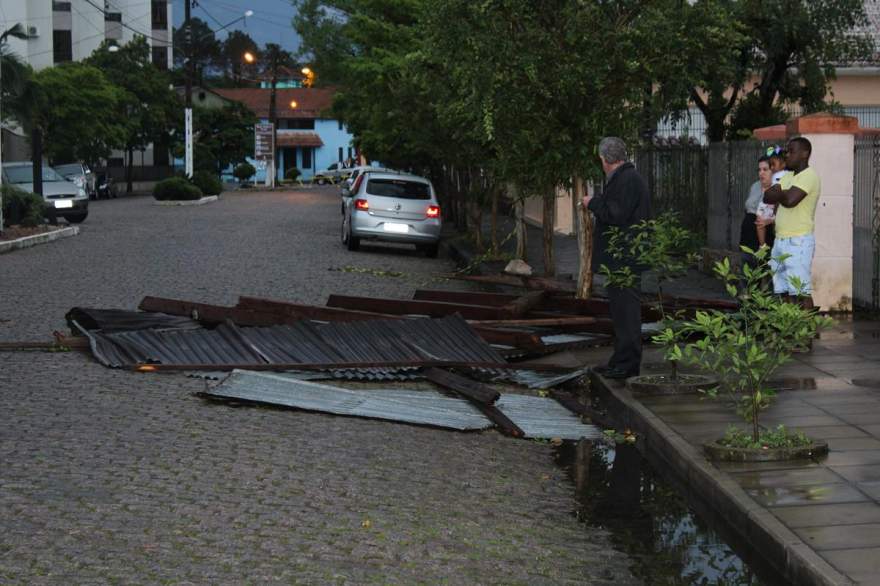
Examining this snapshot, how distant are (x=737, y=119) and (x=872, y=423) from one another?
18.0 meters

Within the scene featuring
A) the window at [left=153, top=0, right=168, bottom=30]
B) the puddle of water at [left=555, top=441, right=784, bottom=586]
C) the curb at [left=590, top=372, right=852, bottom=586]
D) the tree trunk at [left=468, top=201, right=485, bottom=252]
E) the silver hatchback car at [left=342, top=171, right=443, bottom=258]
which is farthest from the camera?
the window at [left=153, top=0, right=168, bottom=30]

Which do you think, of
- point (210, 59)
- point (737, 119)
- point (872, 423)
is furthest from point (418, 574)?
point (210, 59)

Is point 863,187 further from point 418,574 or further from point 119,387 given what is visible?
point 418,574

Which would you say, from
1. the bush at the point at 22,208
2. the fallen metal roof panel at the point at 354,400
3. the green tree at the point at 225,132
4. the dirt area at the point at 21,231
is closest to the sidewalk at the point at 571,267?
the fallen metal roof panel at the point at 354,400

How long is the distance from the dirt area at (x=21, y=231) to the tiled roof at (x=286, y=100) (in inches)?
3717

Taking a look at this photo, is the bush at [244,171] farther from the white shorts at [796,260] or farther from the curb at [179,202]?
the white shorts at [796,260]

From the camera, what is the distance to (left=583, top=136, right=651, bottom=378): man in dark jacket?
11125mm

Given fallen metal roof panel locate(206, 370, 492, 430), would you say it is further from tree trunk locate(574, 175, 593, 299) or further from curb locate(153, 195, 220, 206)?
curb locate(153, 195, 220, 206)

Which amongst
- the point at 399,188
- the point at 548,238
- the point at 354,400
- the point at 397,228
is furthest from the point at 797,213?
the point at 399,188

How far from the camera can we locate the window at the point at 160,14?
10775cm

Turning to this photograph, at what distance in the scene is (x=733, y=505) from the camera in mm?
6961

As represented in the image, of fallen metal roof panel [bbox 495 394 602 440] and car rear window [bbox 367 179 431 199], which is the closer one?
fallen metal roof panel [bbox 495 394 602 440]

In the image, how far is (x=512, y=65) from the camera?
15461mm

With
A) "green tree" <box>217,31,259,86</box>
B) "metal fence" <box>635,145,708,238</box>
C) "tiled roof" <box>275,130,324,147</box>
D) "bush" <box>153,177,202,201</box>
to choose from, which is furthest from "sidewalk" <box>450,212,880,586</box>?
"green tree" <box>217,31,259,86</box>
